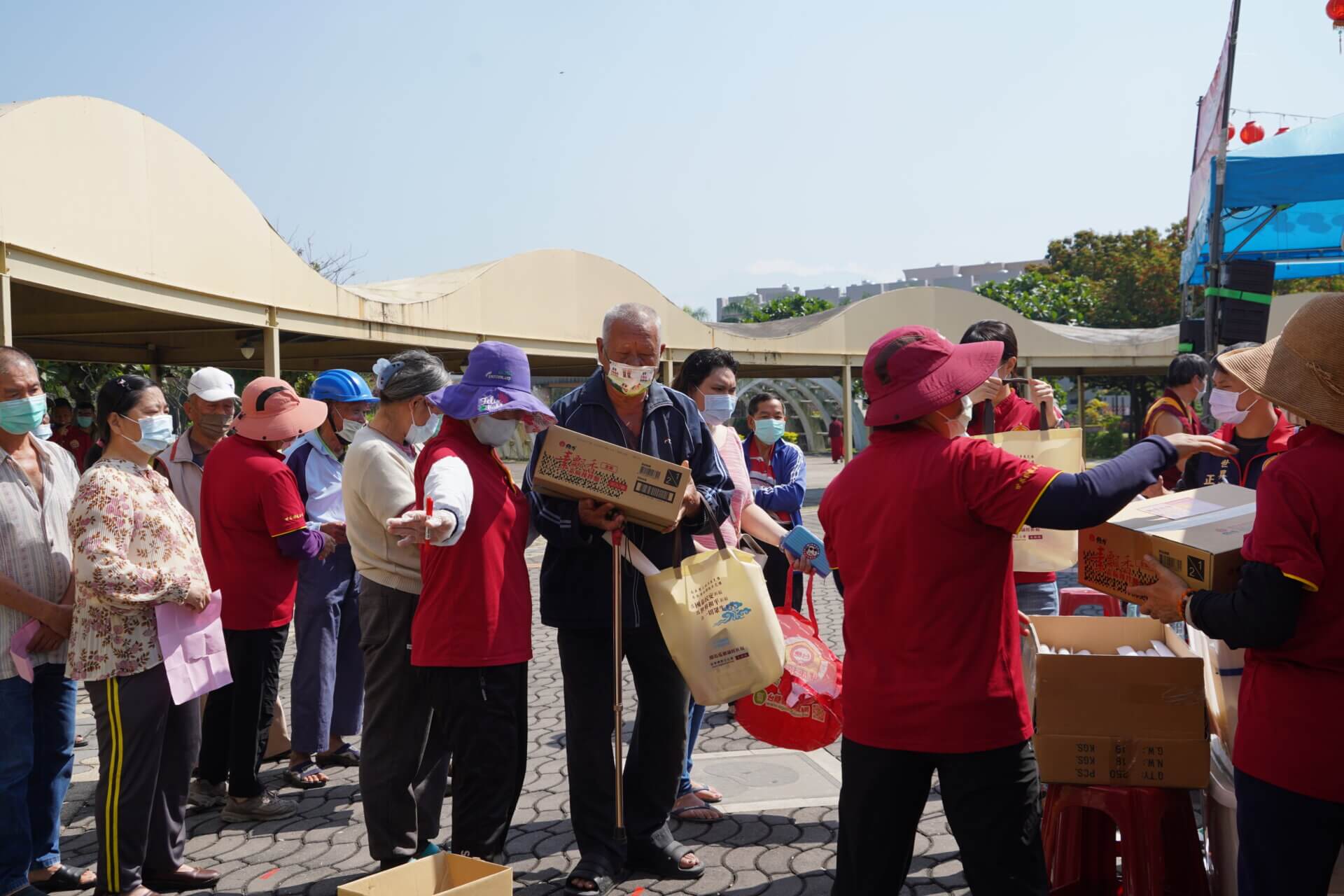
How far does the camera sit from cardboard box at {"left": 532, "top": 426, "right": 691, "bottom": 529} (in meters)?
3.54

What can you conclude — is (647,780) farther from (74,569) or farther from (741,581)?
(74,569)

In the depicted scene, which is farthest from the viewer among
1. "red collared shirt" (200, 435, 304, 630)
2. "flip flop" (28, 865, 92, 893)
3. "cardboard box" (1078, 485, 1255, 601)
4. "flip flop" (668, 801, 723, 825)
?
"red collared shirt" (200, 435, 304, 630)

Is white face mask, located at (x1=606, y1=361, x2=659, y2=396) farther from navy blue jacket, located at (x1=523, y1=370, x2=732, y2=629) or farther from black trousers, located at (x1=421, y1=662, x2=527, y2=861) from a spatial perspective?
black trousers, located at (x1=421, y1=662, x2=527, y2=861)

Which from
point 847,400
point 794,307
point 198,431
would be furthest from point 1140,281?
point 198,431

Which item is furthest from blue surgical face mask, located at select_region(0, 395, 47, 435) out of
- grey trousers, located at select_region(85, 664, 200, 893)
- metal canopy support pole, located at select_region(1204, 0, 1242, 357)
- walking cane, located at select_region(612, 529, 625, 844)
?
metal canopy support pole, located at select_region(1204, 0, 1242, 357)

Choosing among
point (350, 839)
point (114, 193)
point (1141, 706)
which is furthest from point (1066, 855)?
point (114, 193)

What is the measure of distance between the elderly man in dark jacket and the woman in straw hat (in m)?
1.94

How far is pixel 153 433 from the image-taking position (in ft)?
12.3

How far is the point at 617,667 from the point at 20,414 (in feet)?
7.54

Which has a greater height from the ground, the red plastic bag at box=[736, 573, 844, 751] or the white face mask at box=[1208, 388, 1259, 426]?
the white face mask at box=[1208, 388, 1259, 426]

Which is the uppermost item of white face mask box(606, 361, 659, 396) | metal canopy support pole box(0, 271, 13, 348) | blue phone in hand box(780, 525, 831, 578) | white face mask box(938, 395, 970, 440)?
metal canopy support pole box(0, 271, 13, 348)

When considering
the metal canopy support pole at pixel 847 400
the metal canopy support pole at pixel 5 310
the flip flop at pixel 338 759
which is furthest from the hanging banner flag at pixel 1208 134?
the metal canopy support pole at pixel 847 400

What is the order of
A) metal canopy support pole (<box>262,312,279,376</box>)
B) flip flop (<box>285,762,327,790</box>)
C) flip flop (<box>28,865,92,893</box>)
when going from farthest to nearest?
metal canopy support pole (<box>262,312,279,376</box>)
flip flop (<box>285,762,327,790</box>)
flip flop (<box>28,865,92,893</box>)

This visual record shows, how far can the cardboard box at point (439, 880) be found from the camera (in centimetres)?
281
